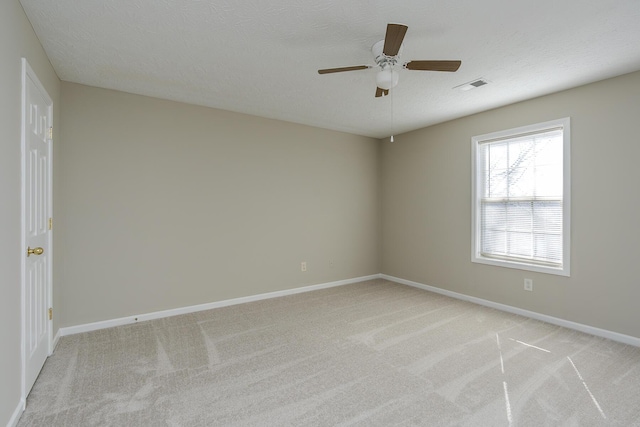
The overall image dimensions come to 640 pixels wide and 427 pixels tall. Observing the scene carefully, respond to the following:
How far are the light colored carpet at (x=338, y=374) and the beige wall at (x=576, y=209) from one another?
0.32m

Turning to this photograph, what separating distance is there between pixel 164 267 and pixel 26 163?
1819 mm

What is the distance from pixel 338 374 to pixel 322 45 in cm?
254

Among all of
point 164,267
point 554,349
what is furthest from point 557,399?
point 164,267

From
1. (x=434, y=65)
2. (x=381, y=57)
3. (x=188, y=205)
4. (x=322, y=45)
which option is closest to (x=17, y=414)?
(x=188, y=205)

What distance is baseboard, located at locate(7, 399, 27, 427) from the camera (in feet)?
Answer: 5.61

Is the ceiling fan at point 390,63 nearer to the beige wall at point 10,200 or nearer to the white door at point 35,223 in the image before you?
the beige wall at point 10,200

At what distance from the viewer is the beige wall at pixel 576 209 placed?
9.33 feet

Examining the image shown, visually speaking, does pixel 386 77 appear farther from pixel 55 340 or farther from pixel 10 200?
pixel 55 340

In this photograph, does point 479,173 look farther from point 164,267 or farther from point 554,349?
point 164,267

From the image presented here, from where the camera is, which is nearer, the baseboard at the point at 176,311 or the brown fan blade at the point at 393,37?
the brown fan blade at the point at 393,37

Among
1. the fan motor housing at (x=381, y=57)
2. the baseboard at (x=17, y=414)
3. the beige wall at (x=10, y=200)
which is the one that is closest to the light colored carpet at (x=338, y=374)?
the baseboard at (x=17, y=414)

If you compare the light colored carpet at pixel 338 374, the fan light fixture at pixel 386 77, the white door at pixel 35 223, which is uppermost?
the fan light fixture at pixel 386 77

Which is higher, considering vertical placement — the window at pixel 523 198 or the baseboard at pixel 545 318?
the window at pixel 523 198

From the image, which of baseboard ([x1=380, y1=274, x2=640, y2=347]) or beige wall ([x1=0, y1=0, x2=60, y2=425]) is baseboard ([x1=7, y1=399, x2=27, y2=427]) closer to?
beige wall ([x1=0, y1=0, x2=60, y2=425])
